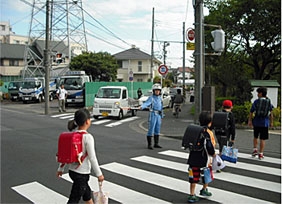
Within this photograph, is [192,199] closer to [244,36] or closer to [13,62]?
A: [244,36]

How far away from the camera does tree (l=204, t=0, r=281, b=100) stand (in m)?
15.7

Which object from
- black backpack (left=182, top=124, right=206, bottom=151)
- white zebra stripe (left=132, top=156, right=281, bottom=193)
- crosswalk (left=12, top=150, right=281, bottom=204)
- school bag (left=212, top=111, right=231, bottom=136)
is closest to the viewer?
black backpack (left=182, top=124, right=206, bottom=151)

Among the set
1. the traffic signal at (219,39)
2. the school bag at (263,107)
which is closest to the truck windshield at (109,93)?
the traffic signal at (219,39)

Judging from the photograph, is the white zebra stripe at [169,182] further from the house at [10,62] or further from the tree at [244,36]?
→ the house at [10,62]

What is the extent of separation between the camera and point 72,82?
26.2 m

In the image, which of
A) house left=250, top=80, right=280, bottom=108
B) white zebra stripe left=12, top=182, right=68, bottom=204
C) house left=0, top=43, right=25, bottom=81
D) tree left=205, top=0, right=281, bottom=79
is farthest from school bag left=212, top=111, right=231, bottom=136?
house left=0, top=43, right=25, bottom=81

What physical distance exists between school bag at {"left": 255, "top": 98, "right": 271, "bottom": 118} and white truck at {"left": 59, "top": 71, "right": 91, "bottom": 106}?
19.0 m

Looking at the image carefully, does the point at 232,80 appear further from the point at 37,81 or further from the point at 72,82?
the point at 37,81

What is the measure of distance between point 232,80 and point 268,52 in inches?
93.0

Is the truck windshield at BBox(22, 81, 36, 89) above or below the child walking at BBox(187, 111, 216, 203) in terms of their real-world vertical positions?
above

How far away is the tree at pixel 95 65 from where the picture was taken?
39.0 metres

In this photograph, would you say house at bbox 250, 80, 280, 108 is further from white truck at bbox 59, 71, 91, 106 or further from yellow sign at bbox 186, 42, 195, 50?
white truck at bbox 59, 71, 91, 106

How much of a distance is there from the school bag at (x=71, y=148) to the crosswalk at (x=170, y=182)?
1.80 metres

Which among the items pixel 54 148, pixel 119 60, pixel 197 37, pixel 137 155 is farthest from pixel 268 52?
pixel 119 60
